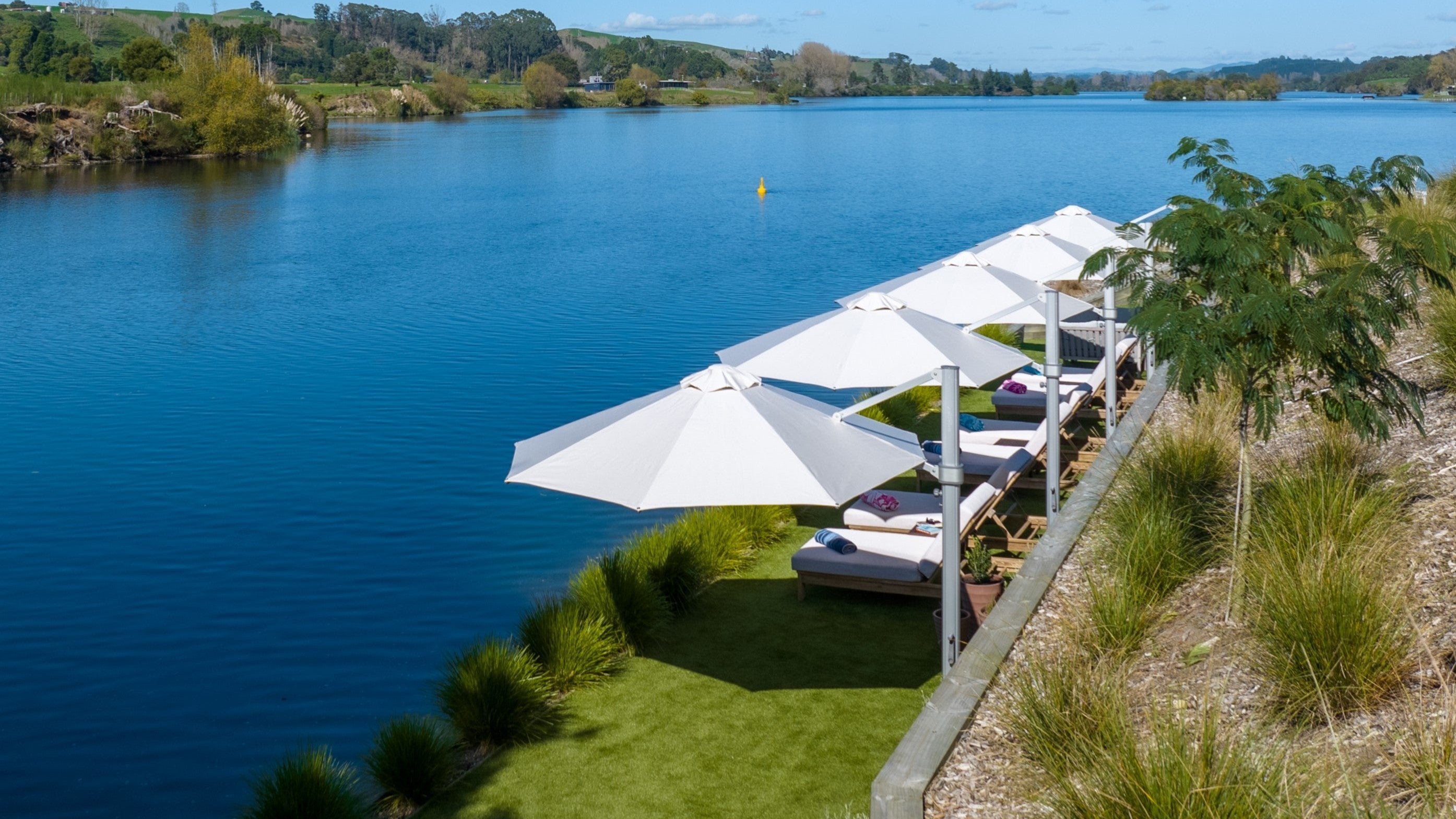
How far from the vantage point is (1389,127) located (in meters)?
79.6

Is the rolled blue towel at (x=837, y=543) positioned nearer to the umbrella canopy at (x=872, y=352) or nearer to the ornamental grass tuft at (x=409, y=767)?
the umbrella canopy at (x=872, y=352)

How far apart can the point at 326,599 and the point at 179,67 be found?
70187 mm

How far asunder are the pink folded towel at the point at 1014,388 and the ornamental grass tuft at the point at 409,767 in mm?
8465

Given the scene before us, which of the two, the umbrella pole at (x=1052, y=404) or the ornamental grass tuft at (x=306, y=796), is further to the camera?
the umbrella pole at (x=1052, y=404)

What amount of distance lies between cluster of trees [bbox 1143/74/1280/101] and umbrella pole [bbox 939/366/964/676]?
18165 centimetres

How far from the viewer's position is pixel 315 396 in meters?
17.6

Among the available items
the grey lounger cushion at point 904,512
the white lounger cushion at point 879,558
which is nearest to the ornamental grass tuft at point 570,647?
the white lounger cushion at point 879,558

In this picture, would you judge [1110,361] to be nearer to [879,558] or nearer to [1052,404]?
[1052,404]

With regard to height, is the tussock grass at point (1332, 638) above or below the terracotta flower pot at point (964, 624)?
above

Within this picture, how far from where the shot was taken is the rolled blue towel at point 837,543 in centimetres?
912

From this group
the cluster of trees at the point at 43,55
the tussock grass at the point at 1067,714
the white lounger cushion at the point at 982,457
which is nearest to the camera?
the tussock grass at the point at 1067,714

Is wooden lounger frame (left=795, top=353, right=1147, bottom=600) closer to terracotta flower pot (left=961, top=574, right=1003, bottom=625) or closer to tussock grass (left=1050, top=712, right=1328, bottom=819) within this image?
terracotta flower pot (left=961, top=574, right=1003, bottom=625)

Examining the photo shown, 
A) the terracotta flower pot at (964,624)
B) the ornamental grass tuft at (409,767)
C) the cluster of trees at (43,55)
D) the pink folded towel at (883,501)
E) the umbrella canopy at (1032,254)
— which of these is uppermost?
the cluster of trees at (43,55)

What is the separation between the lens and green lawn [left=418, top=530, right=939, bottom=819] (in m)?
6.71
